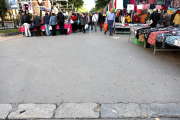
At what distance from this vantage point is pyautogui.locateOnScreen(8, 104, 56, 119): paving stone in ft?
7.77

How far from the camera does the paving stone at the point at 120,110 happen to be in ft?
7.79

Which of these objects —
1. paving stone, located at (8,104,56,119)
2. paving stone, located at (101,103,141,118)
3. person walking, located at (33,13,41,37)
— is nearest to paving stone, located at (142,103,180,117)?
paving stone, located at (101,103,141,118)

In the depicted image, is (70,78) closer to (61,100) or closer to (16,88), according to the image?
(61,100)

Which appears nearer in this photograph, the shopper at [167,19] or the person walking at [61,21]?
the person walking at [61,21]

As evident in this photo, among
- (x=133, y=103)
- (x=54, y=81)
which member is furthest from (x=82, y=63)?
(x=133, y=103)

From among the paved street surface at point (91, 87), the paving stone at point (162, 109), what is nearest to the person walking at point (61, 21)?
the paved street surface at point (91, 87)

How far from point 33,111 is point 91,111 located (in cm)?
99

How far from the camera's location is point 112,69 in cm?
427

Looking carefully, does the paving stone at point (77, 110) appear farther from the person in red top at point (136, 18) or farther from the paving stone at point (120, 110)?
the person in red top at point (136, 18)

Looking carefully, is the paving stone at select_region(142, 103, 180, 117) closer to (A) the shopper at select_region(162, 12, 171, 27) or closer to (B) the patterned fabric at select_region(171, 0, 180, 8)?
(B) the patterned fabric at select_region(171, 0, 180, 8)

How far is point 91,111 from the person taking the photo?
2.47 m

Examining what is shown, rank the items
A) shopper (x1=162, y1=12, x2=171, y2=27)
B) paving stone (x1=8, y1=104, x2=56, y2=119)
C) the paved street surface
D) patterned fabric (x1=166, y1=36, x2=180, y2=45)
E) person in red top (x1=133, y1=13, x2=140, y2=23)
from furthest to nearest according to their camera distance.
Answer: person in red top (x1=133, y1=13, x2=140, y2=23) → shopper (x1=162, y1=12, x2=171, y2=27) → patterned fabric (x1=166, y1=36, x2=180, y2=45) → the paved street surface → paving stone (x1=8, y1=104, x2=56, y2=119)

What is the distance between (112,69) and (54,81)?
1.72m

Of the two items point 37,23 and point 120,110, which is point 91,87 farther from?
point 37,23
